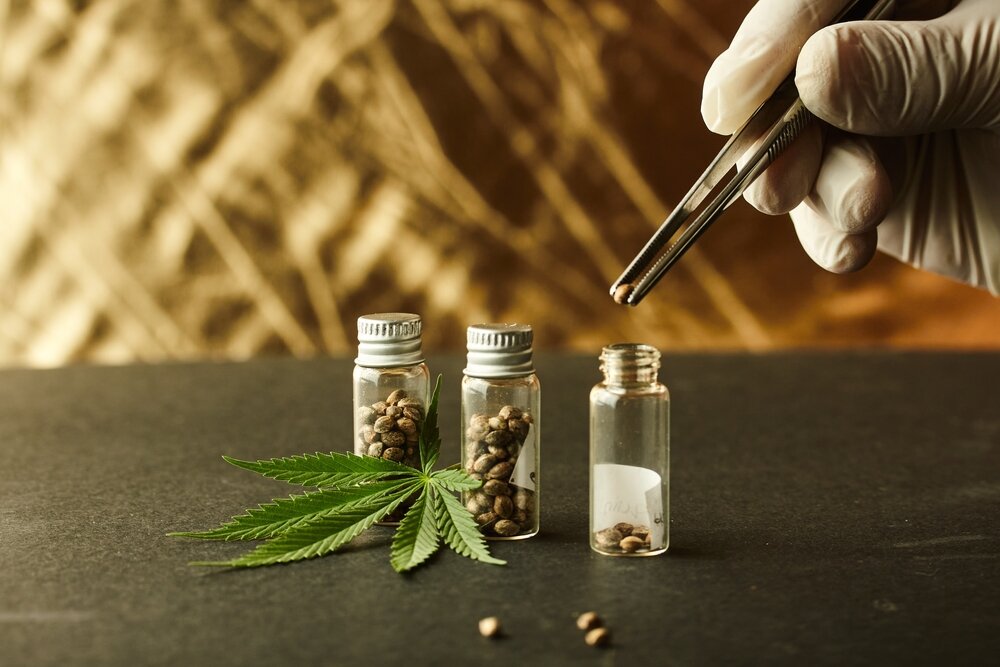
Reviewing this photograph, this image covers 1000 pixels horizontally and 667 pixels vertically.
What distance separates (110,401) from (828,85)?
1189 mm

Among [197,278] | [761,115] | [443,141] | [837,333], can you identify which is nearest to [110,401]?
[197,278]

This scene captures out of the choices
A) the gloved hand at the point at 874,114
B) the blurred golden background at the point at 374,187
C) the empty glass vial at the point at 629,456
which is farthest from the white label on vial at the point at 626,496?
the blurred golden background at the point at 374,187

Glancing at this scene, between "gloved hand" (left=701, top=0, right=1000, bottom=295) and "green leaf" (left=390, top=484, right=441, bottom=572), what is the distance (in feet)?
1.60

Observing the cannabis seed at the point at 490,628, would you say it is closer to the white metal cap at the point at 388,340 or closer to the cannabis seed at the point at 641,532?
the cannabis seed at the point at 641,532

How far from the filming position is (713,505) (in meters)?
1.06

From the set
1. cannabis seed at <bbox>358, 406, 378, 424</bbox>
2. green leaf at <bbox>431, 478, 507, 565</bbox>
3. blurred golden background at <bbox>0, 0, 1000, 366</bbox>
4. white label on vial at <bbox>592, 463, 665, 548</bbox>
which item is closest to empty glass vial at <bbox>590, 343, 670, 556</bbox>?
white label on vial at <bbox>592, 463, 665, 548</bbox>

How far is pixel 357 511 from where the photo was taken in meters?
0.91

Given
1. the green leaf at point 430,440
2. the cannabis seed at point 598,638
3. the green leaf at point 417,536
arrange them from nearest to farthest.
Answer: the cannabis seed at point 598,638 → the green leaf at point 417,536 → the green leaf at point 430,440

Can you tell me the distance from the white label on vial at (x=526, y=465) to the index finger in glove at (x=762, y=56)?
0.41 metres

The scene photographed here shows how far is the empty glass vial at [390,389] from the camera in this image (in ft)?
3.18

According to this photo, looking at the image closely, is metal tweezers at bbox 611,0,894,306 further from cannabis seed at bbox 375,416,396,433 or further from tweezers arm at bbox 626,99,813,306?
cannabis seed at bbox 375,416,396,433

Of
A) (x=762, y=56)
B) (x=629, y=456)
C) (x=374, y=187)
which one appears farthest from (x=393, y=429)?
(x=374, y=187)

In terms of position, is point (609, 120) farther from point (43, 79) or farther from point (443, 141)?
point (43, 79)

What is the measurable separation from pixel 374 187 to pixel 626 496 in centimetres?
152
